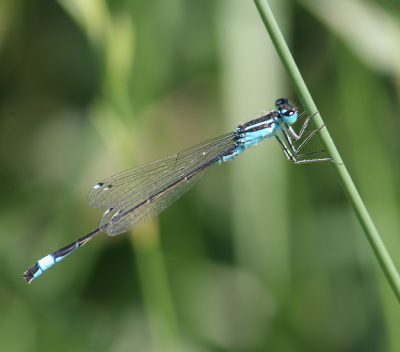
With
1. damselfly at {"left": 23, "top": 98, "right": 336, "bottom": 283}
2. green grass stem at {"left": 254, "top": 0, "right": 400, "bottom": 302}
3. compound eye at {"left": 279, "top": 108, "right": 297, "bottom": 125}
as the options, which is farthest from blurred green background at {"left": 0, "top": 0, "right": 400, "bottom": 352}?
green grass stem at {"left": 254, "top": 0, "right": 400, "bottom": 302}

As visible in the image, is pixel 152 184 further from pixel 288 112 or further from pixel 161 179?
pixel 288 112

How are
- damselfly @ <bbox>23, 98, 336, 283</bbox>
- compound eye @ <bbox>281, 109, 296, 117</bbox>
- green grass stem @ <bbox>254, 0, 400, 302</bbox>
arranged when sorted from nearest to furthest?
green grass stem @ <bbox>254, 0, 400, 302</bbox>, compound eye @ <bbox>281, 109, 296, 117</bbox>, damselfly @ <bbox>23, 98, 336, 283</bbox>

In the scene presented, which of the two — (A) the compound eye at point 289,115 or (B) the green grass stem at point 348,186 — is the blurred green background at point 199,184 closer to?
(A) the compound eye at point 289,115

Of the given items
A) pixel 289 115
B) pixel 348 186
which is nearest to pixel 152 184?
pixel 289 115

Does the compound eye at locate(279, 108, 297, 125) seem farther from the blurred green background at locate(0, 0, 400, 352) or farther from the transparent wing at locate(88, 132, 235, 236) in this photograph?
the transparent wing at locate(88, 132, 235, 236)

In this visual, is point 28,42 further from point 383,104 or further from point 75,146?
point 383,104

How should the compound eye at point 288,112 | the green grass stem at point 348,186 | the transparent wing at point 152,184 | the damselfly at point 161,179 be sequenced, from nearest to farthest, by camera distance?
1. the green grass stem at point 348,186
2. the compound eye at point 288,112
3. the damselfly at point 161,179
4. the transparent wing at point 152,184

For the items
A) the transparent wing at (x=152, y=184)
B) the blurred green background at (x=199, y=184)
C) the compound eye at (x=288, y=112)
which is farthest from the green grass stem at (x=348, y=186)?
the transparent wing at (x=152, y=184)
